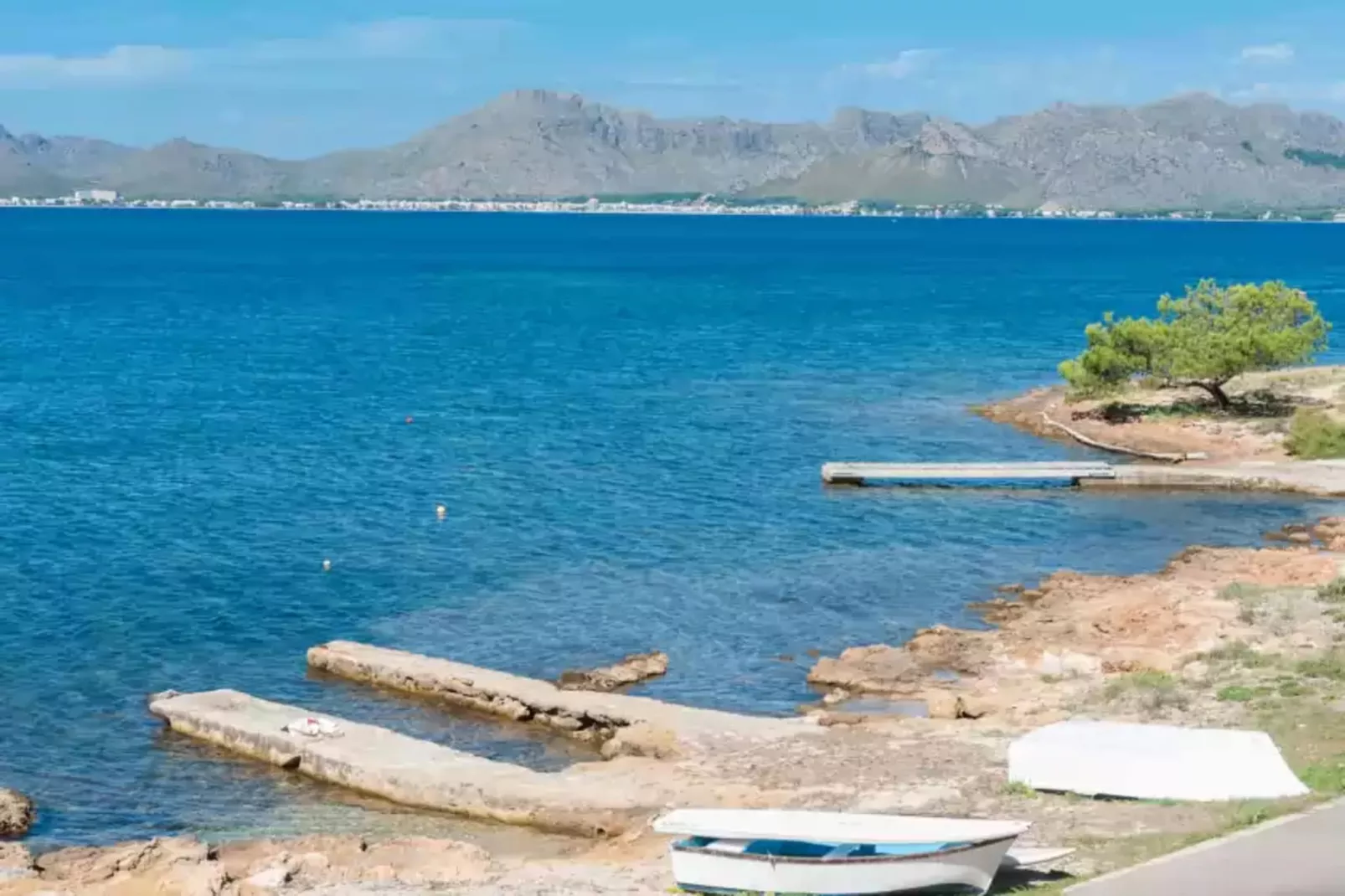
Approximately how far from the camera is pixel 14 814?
110 ft

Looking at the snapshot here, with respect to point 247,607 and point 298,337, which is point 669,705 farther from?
point 298,337

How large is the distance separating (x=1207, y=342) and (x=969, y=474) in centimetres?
1881

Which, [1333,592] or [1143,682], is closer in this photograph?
[1143,682]

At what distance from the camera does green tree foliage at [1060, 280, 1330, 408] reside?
80.0 m

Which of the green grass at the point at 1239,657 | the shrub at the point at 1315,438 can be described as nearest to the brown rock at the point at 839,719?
the green grass at the point at 1239,657

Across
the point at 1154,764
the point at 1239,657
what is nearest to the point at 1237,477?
the point at 1239,657

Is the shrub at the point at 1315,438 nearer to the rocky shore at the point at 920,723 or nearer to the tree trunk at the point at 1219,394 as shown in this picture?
the tree trunk at the point at 1219,394

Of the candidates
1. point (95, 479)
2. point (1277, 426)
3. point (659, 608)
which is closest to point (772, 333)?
point (1277, 426)

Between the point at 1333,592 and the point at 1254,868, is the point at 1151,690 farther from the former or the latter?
the point at 1254,868

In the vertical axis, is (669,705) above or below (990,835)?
below

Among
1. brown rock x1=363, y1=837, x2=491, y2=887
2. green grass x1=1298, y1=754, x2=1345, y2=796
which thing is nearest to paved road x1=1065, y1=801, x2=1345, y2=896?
green grass x1=1298, y1=754, x2=1345, y2=796

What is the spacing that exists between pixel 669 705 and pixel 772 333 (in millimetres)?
98521

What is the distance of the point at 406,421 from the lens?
86.6 m

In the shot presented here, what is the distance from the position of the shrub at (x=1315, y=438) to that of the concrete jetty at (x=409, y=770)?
1824 inches
